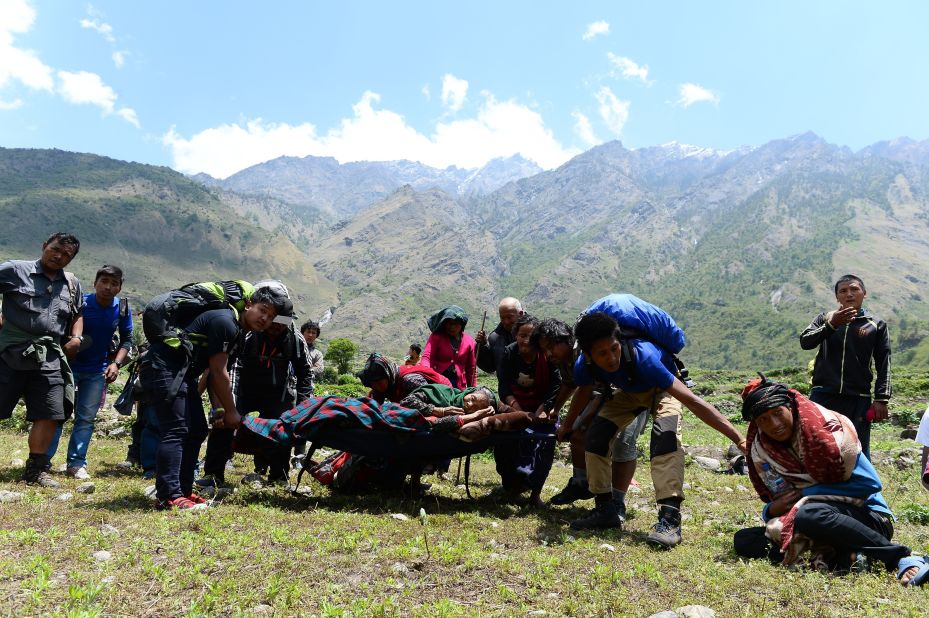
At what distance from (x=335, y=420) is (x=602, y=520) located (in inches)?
96.9

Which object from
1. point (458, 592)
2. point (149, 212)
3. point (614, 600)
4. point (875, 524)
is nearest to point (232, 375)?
point (458, 592)

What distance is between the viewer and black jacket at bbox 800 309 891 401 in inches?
229

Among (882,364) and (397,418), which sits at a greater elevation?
(882,364)

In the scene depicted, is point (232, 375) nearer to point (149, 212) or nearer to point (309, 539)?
point (309, 539)

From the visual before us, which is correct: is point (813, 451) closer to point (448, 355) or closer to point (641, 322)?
point (641, 322)

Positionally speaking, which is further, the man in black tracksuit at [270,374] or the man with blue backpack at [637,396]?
the man in black tracksuit at [270,374]

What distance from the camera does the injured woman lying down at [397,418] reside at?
17.0 feet

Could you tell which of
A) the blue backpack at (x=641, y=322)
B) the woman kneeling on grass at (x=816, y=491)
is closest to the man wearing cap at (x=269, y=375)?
the blue backpack at (x=641, y=322)

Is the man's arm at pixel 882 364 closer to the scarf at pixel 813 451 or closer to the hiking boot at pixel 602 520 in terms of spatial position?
the scarf at pixel 813 451

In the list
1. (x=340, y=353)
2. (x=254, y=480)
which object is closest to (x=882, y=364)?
(x=254, y=480)

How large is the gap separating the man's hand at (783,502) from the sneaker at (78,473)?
21.5 feet

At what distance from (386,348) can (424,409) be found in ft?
540

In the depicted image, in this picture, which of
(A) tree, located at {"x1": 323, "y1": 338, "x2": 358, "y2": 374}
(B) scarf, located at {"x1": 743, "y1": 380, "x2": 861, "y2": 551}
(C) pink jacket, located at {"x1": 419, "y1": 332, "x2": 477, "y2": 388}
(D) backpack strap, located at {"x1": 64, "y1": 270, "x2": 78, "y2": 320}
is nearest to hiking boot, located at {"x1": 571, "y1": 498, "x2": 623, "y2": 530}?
(B) scarf, located at {"x1": 743, "y1": 380, "x2": 861, "y2": 551}

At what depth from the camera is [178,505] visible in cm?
480
